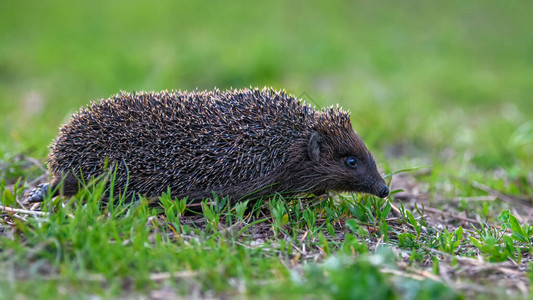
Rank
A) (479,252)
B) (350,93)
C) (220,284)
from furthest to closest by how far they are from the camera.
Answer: (350,93), (479,252), (220,284)

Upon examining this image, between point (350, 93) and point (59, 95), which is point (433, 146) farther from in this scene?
point (59, 95)

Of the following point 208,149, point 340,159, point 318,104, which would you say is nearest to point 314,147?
point 340,159

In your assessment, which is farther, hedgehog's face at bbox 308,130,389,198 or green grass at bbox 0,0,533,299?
hedgehog's face at bbox 308,130,389,198

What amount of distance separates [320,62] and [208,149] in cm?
1124

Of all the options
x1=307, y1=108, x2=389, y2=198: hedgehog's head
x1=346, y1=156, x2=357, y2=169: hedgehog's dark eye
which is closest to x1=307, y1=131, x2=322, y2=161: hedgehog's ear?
x1=307, y1=108, x2=389, y2=198: hedgehog's head

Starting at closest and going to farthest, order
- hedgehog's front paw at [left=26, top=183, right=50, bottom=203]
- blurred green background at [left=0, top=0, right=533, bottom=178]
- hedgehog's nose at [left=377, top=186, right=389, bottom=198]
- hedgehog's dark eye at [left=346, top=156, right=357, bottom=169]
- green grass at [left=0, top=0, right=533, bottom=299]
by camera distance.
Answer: green grass at [left=0, top=0, right=533, bottom=299] → hedgehog's front paw at [left=26, top=183, right=50, bottom=203] → hedgehog's nose at [left=377, top=186, right=389, bottom=198] → hedgehog's dark eye at [left=346, top=156, right=357, bottom=169] → blurred green background at [left=0, top=0, right=533, bottom=178]

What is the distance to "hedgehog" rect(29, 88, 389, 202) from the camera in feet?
17.4

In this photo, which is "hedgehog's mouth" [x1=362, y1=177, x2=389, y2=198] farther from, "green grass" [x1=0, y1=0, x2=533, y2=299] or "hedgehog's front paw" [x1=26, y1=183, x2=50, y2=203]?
"hedgehog's front paw" [x1=26, y1=183, x2=50, y2=203]

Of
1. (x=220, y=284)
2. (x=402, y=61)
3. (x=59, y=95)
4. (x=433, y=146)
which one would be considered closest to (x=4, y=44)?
(x=59, y=95)

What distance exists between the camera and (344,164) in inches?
227

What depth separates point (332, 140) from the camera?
224 inches

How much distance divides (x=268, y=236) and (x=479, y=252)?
1830mm

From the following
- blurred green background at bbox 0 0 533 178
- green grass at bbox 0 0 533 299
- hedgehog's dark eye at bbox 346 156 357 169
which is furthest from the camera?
blurred green background at bbox 0 0 533 178

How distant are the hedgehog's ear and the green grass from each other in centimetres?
47
